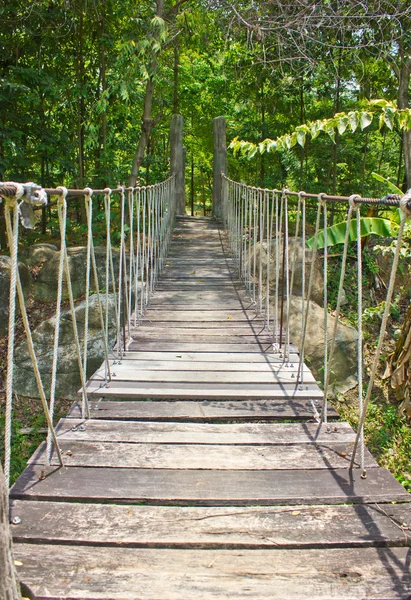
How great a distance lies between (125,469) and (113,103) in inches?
279

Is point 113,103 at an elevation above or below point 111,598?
Result: above

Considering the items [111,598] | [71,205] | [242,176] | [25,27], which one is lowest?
[111,598]

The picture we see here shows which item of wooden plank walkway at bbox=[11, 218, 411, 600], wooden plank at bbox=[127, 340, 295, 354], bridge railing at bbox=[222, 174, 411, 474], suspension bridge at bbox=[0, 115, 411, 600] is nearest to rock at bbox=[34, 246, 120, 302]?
bridge railing at bbox=[222, 174, 411, 474]

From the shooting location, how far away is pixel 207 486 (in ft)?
5.75

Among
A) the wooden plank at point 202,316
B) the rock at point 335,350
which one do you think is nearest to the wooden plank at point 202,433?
the wooden plank at point 202,316

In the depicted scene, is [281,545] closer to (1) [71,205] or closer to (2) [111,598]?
(2) [111,598]

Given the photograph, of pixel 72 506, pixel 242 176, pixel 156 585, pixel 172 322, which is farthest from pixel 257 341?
pixel 242 176

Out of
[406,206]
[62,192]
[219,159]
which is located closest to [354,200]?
[406,206]

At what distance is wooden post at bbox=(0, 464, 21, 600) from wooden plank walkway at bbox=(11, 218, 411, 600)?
6.6 inches

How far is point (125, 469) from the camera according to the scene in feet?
6.13

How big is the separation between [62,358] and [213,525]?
4440 mm

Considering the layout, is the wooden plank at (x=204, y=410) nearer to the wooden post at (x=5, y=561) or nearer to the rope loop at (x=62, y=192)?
the rope loop at (x=62, y=192)

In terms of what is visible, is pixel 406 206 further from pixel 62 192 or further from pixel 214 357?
pixel 214 357

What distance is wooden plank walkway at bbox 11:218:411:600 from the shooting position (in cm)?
133
